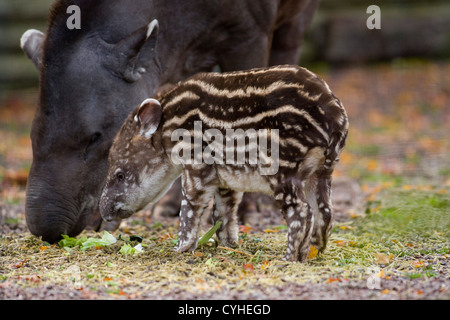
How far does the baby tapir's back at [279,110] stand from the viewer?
15.2 ft

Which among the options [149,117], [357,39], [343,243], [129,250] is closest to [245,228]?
[343,243]

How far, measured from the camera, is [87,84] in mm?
5820

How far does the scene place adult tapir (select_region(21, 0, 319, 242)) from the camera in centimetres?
568

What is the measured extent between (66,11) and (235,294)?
3.02 m

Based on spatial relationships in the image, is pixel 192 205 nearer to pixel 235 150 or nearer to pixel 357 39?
pixel 235 150

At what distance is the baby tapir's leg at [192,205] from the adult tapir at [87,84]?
1039mm

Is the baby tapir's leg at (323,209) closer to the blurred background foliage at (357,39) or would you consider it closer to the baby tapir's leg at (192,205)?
the baby tapir's leg at (192,205)

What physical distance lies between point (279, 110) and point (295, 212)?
2.20 feet

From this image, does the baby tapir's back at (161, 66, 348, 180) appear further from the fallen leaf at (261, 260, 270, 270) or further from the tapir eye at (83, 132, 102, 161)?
the tapir eye at (83, 132, 102, 161)

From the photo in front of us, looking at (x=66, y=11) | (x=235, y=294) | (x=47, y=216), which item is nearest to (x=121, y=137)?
(x=47, y=216)

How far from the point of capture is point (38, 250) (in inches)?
216

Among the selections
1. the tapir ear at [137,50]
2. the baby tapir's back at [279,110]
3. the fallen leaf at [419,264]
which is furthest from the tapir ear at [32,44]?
the fallen leaf at [419,264]

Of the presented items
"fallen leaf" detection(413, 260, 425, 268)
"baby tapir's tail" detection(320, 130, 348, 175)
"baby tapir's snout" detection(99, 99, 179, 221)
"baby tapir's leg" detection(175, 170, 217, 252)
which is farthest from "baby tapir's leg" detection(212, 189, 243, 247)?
"fallen leaf" detection(413, 260, 425, 268)
